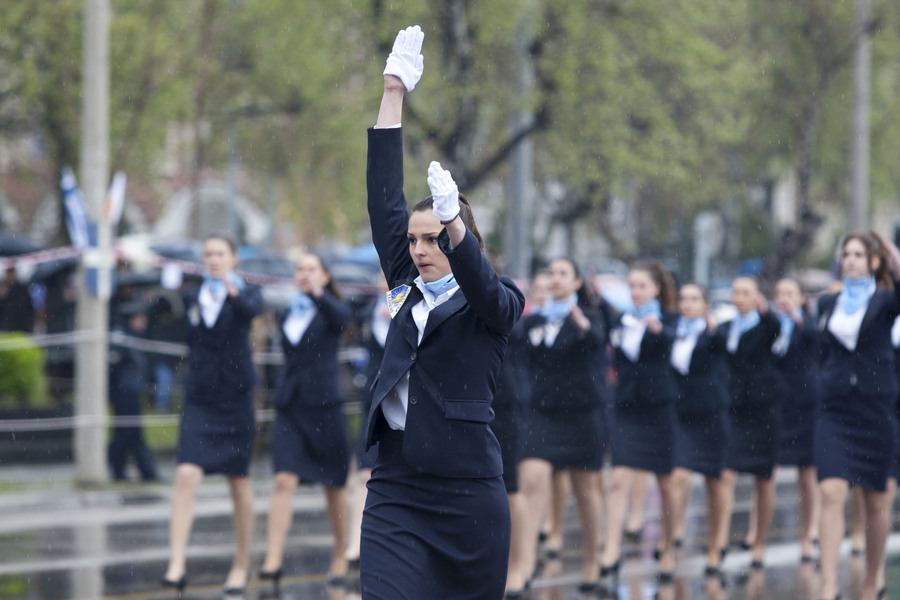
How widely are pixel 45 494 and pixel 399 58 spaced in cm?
896

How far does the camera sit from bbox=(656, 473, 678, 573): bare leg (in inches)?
362

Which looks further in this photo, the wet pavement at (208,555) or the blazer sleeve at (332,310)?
the blazer sleeve at (332,310)

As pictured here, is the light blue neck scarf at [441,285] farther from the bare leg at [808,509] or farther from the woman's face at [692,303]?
the bare leg at [808,509]

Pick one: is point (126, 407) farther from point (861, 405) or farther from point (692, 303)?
point (861, 405)

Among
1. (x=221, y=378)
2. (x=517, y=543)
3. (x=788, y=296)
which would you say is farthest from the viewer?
(x=788, y=296)

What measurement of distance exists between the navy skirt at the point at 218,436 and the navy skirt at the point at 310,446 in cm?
25

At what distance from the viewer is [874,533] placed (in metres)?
7.88

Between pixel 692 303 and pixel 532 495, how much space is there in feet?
6.93

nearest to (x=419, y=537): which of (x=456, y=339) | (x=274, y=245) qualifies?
(x=456, y=339)

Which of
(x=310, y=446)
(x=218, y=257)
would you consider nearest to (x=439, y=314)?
(x=218, y=257)

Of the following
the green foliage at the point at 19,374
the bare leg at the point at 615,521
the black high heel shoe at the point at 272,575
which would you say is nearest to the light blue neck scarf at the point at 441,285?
the black high heel shoe at the point at 272,575

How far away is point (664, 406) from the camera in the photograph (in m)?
9.66

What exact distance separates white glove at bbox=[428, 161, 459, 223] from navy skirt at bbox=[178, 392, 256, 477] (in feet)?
15.4

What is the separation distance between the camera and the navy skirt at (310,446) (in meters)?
8.81
